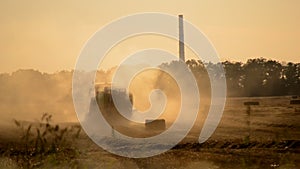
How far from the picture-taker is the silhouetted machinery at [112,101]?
27.9m

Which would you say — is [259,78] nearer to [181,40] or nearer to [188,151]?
[181,40]

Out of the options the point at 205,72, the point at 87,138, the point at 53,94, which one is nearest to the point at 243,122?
the point at 87,138

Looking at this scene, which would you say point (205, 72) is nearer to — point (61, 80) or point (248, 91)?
point (248, 91)

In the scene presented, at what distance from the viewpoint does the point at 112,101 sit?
28547mm

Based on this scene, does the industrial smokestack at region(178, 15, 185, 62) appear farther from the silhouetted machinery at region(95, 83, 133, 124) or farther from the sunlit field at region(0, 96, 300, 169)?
the sunlit field at region(0, 96, 300, 169)

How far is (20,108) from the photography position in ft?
134

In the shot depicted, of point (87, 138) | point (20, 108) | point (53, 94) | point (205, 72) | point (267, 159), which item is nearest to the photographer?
point (267, 159)

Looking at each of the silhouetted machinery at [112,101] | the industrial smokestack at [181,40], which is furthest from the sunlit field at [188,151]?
the industrial smokestack at [181,40]

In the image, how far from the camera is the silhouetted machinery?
27906 mm

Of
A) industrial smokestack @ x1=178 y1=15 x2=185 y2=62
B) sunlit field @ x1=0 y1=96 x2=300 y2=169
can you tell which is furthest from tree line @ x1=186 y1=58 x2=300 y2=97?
sunlit field @ x1=0 y1=96 x2=300 y2=169

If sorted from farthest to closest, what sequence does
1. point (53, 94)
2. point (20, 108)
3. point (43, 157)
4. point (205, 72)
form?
point (205, 72), point (53, 94), point (20, 108), point (43, 157)

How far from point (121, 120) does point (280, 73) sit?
3317 cm

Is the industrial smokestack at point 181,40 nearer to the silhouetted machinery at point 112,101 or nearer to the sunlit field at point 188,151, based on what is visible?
the silhouetted machinery at point 112,101

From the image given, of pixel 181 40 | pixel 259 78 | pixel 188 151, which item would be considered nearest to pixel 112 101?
pixel 188 151
